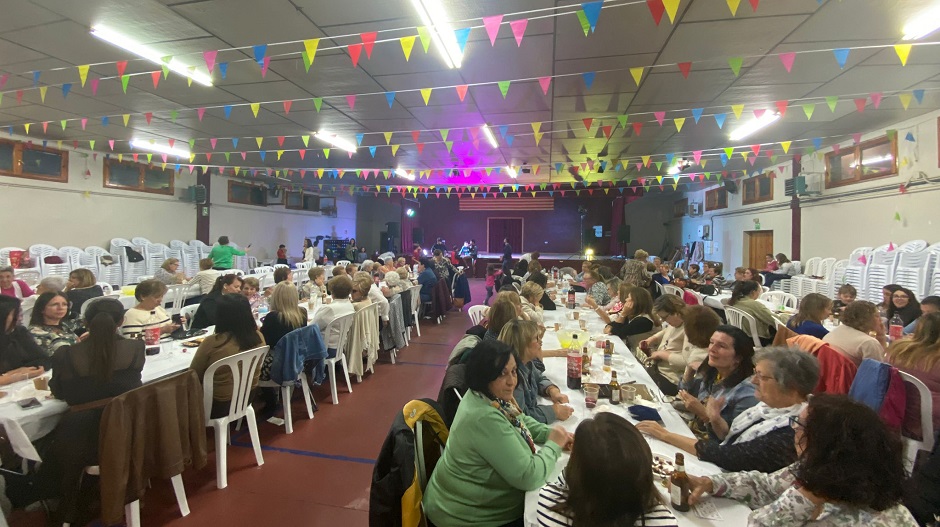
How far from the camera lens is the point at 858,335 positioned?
285 cm

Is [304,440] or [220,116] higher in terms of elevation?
[220,116]

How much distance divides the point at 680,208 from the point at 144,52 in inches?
700

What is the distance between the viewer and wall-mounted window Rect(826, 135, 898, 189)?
6.61 meters

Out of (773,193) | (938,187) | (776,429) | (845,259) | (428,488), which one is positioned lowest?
(428,488)

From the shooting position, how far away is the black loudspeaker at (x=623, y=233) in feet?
52.5

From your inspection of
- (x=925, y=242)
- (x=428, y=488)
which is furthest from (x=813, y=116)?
(x=428, y=488)

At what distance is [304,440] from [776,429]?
3196mm

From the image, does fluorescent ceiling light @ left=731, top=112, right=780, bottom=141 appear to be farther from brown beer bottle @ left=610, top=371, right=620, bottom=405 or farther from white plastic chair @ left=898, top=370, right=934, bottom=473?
brown beer bottle @ left=610, top=371, right=620, bottom=405

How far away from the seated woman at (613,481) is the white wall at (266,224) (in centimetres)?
1339

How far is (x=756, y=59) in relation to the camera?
403 centimetres

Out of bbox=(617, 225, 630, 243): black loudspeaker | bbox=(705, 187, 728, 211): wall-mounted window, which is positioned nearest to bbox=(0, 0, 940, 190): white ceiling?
bbox=(705, 187, 728, 211): wall-mounted window

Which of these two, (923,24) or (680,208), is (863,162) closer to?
(923,24)

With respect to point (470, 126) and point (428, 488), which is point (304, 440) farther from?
point (470, 126)

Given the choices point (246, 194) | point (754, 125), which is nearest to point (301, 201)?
point (246, 194)
